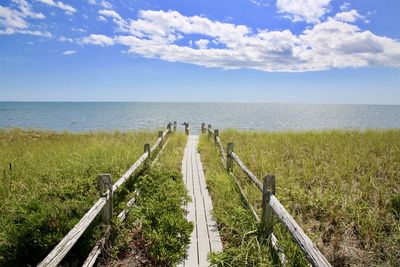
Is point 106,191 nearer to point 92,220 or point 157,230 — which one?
point 92,220

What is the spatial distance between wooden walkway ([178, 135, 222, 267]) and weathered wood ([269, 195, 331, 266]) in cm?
133

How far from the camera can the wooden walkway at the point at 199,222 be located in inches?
169

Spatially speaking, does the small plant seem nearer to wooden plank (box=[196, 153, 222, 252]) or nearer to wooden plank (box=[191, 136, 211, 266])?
wooden plank (box=[191, 136, 211, 266])

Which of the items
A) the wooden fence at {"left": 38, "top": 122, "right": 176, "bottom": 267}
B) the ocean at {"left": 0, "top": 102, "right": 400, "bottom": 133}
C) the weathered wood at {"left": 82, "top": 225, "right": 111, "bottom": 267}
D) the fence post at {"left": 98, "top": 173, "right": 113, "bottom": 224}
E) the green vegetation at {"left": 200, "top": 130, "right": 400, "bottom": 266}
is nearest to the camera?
the wooden fence at {"left": 38, "top": 122, "right": 176, "bottom": 267}

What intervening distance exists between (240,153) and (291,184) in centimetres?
400

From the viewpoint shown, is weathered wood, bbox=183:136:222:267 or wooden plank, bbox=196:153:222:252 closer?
weathered wood, bbox=183:136:222:267

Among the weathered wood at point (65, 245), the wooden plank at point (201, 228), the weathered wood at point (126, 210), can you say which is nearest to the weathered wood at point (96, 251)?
the weathered wood at point (126, 210)

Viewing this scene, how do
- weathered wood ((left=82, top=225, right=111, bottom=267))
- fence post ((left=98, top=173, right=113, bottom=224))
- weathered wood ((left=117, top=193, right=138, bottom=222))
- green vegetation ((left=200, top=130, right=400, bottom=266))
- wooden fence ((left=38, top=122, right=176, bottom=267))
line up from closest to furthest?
wooden fence ((left=38, top=122, right=176, bottom=267)) < weathered wood ((left=82, top=225, right=111, bottom=267)) < green vegetation ((left=200, top=130, right=400, bottom=266)) < fence post ((left=98, top=173, right=113, bottom=224)) < weathered wood ((left=117, top=193, right=138, bottom=222))

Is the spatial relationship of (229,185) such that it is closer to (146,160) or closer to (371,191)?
(146,160)

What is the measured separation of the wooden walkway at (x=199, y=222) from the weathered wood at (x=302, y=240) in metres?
1.33

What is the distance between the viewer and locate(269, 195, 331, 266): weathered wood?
8.85 ft

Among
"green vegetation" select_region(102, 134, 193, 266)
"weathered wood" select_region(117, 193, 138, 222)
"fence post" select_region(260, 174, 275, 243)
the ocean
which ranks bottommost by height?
the ocean

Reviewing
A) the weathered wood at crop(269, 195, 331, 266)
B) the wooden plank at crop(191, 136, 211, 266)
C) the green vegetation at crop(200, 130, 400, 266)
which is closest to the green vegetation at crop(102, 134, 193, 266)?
the wooden plank at crop(191, 136, 211, 266)

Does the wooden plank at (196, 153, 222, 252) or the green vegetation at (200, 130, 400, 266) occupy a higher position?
the green vegetation at (200, 130, 400, 266)
